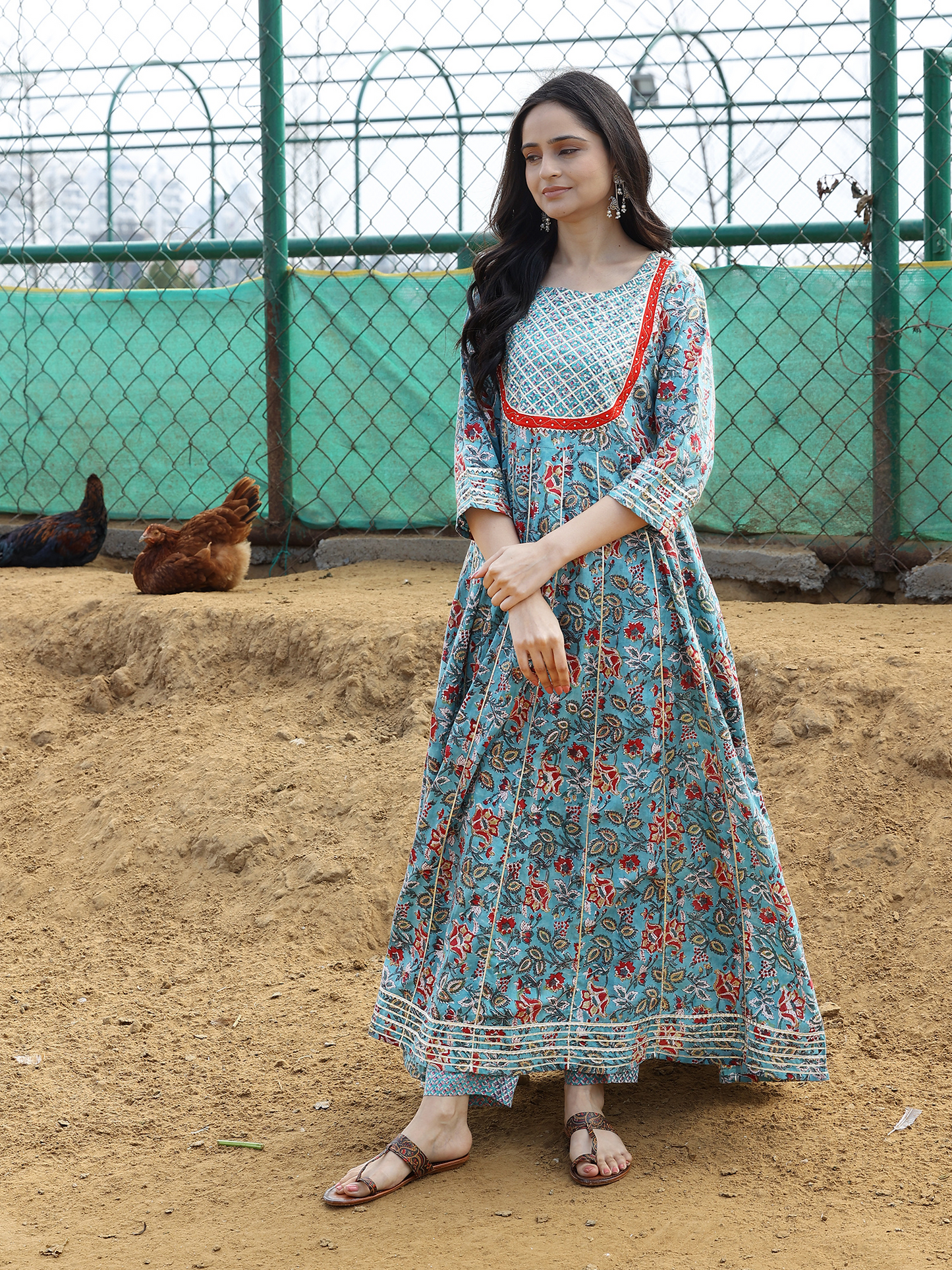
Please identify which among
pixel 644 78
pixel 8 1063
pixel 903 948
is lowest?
pixel 8 1063

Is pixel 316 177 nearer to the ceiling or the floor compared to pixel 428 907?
nearer to the ceiling

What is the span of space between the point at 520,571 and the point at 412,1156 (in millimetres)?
968

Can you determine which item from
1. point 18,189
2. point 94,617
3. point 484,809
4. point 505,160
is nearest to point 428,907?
point 484,809

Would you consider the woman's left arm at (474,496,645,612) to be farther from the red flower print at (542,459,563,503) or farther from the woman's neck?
the woman's neck

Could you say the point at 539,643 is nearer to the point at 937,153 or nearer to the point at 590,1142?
the point at 590,1142

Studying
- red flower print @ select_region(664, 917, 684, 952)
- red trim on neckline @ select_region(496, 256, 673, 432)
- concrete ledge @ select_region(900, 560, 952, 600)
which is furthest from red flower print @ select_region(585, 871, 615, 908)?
concrete ledge @ select_region(900, 560, 952, 600)

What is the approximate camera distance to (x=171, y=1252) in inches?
73.1

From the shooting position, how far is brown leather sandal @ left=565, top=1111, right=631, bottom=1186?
196 centimetres

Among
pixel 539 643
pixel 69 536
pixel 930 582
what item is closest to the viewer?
pixel 539 643

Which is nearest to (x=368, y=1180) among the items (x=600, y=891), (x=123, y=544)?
(x=600, y=891)

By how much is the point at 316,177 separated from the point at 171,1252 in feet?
13.9

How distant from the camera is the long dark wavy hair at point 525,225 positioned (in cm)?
202

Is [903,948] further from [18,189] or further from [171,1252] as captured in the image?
[18,189]

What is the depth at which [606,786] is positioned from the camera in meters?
2.01
